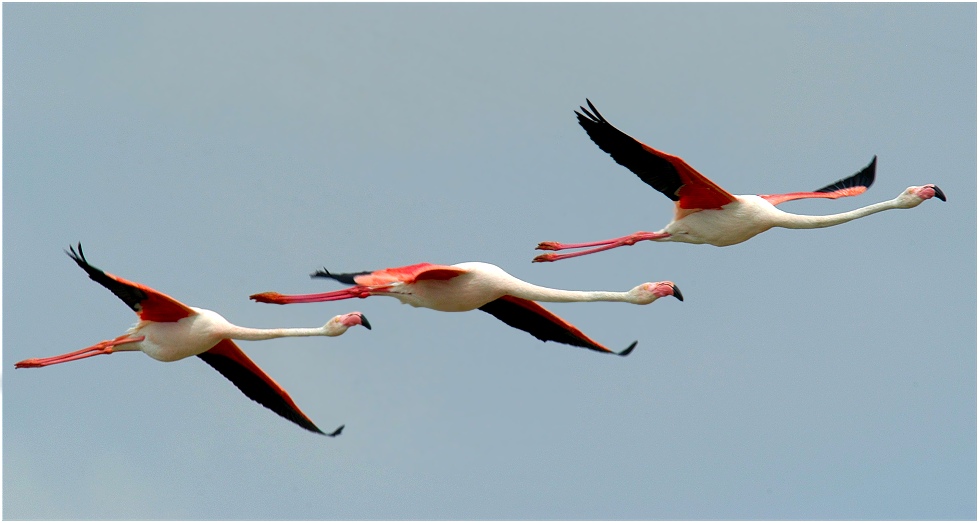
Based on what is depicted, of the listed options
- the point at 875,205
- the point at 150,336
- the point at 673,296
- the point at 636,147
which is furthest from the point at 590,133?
the point at 150,336

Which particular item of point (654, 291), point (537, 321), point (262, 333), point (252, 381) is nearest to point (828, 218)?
point (654, 291)

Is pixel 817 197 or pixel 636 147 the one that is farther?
pixel 817 197

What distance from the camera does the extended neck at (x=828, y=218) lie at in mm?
26422

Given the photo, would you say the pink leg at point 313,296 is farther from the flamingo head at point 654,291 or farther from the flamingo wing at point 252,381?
the flamingo head at point 654,291

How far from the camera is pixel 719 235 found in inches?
1031

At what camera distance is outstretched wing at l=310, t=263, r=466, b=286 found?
23.9m

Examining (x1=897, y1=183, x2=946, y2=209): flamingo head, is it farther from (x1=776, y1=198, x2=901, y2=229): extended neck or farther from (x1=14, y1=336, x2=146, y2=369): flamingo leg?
(x1=14, y1=336, x2=146, y2=369): flamingo leg

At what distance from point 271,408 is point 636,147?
5.95 meters

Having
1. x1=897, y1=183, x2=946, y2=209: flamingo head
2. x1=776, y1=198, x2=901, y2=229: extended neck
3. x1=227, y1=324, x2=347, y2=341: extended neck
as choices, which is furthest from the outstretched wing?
x1=897, y1=183, x2=946, y2=209: flamingo head

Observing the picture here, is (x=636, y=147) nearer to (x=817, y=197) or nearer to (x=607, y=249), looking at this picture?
(x=607, y=249)

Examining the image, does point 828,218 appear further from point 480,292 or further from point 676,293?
point 480,292

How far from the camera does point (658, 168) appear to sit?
83.6ft

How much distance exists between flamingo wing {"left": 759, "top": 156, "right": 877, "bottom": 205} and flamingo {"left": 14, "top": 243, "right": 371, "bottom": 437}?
6.80 m

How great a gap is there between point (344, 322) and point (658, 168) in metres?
4.48
